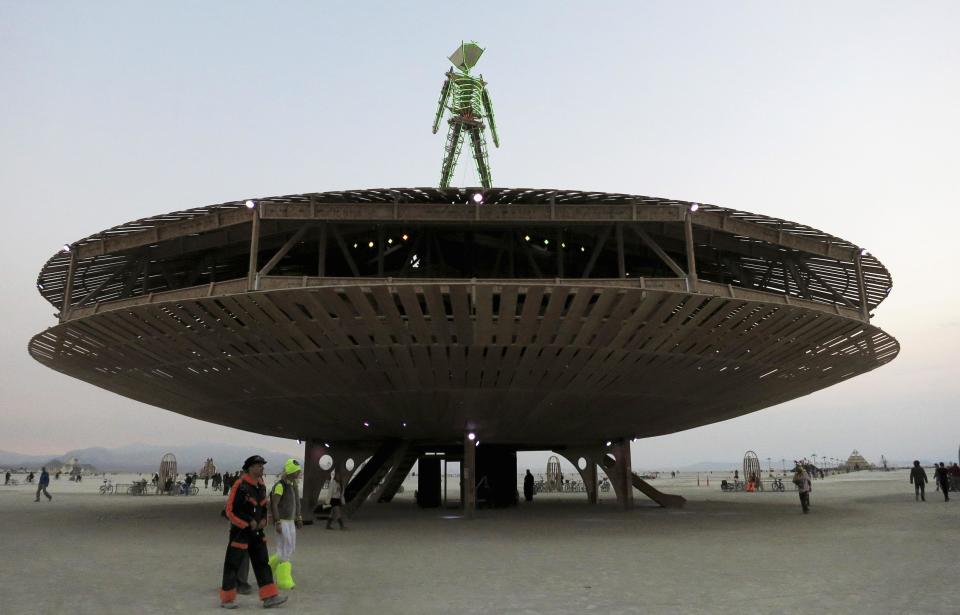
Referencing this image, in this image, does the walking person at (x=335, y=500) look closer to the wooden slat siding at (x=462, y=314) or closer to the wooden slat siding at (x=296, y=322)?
the wooden slat siding at (x=296, y=322)

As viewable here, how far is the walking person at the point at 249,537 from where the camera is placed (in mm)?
6691

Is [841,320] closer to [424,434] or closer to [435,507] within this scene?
[424,434]

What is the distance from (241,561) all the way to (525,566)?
3.91m

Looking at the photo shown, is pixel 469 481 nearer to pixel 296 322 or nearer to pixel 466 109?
pixel 296 322

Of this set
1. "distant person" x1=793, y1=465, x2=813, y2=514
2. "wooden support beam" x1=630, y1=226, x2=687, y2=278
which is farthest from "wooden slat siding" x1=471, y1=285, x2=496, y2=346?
"distant person" x1=793, y1=465, x2=813, y2=514

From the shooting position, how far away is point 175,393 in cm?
1925

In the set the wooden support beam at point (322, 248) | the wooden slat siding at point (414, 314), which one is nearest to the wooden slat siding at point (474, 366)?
the wooden slat siding at point (414, 314)

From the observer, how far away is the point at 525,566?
30.2ft

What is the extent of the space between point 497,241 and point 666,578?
39.3 ft

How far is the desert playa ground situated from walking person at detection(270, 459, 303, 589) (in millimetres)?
272

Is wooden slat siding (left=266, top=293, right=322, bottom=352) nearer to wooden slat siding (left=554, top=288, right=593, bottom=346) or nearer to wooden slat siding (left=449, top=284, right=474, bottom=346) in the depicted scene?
wooden slat siding (left=449, top=284, right=474, bottom=346)

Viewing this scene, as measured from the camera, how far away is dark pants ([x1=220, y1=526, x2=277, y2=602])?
6.68 metres

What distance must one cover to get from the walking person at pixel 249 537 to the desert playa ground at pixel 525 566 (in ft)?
0.81

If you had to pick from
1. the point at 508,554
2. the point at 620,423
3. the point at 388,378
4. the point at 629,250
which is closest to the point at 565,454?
the point at 620,423
